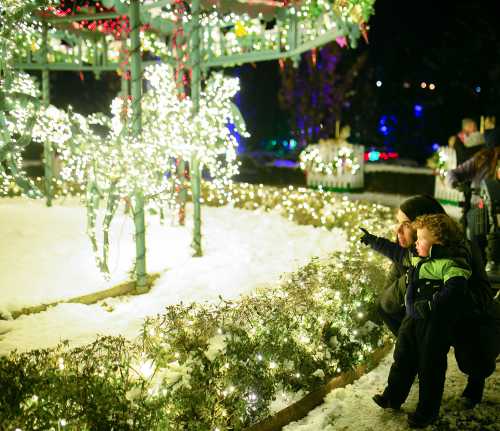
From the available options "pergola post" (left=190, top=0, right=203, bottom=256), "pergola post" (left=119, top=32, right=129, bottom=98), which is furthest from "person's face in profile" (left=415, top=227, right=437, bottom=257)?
"pergola post" (left=119, top=32, right=129, bottom=98)

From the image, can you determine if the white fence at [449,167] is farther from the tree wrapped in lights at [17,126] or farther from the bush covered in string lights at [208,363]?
the tree wrapped in lights at [17,126]

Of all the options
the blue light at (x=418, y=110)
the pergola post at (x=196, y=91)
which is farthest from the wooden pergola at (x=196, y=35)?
the blue light at (x=418, y=110)

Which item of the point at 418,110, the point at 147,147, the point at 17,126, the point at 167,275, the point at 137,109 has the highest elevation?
the point at 418,110

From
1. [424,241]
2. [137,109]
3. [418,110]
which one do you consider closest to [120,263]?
[137,109]

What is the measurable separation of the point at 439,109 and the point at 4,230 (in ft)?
81.7

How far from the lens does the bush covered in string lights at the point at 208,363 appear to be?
302cm

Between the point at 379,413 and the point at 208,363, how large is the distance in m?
1.32

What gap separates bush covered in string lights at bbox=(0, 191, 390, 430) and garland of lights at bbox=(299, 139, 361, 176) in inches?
426

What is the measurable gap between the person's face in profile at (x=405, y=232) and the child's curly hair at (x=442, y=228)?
0.34 metres

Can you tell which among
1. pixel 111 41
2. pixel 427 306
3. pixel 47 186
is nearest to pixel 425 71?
pixel 111 41

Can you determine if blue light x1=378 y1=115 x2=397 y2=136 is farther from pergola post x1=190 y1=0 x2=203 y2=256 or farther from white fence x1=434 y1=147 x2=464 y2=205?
pergola post x1=190 y1=0 x2=203 y2=256

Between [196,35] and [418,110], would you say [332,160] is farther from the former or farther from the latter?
[418,110]

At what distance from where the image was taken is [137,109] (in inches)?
232

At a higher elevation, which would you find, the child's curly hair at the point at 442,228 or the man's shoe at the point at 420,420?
the child's curly hair at the point at 442,228
